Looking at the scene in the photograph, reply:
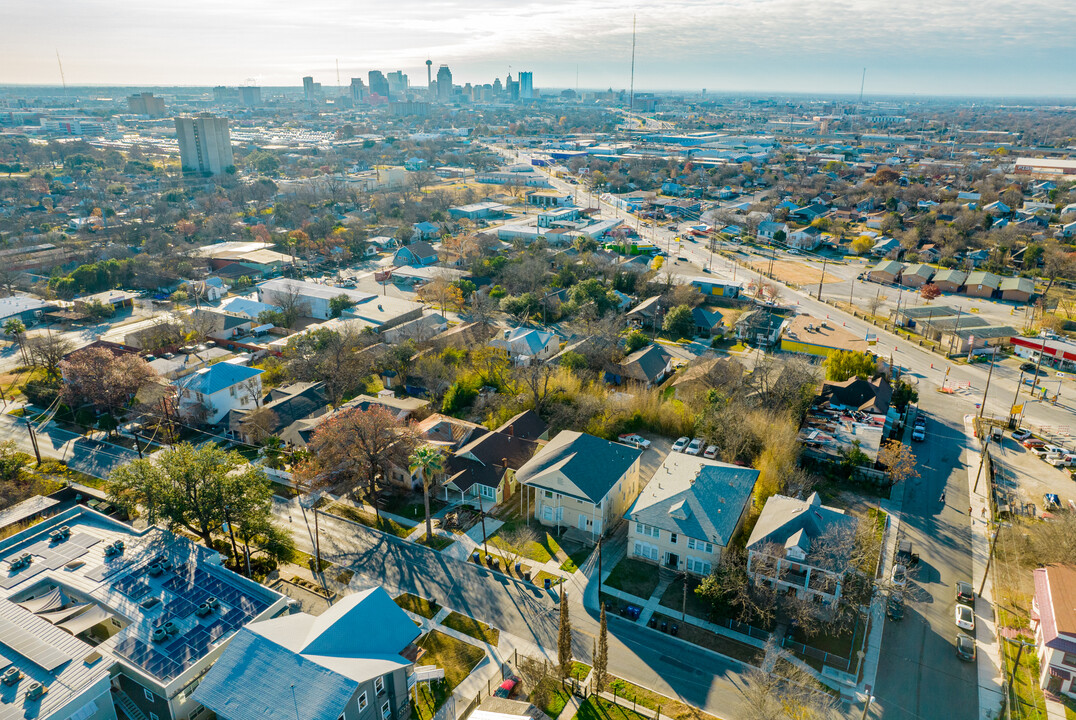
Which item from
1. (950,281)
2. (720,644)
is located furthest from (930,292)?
(720,644)

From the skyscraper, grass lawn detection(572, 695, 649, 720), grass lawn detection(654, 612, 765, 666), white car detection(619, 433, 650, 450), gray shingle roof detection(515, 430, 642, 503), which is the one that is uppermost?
the skyscraper

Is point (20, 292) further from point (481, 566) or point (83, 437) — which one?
point (481, 566)

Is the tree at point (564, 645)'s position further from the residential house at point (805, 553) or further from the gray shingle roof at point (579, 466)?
the gray shingle roof at point (579, 466)

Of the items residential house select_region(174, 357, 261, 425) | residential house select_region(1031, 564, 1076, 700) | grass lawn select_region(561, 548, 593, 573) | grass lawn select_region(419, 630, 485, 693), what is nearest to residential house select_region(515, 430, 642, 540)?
grass lawn select_region(561, 548, 593, 573)

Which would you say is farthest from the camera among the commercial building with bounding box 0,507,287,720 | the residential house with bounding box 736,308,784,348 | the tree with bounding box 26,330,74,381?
the residential house with bounding box 736,308,784,348

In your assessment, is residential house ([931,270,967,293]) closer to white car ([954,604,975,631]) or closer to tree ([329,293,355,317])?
white car ([954,604,975,631])

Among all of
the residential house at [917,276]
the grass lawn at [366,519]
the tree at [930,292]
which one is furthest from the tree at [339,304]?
the residential house at [917,276]
